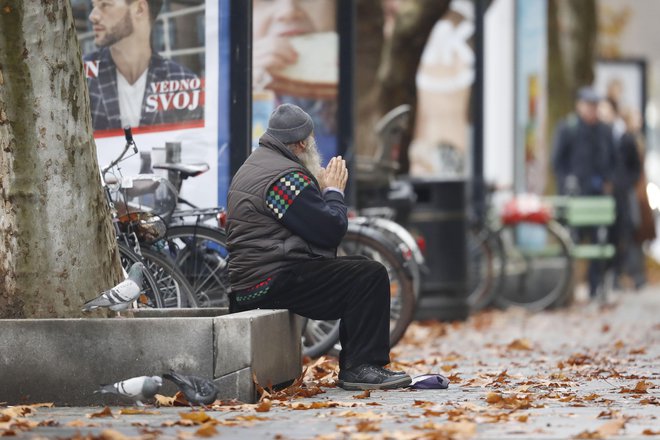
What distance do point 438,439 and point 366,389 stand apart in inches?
83.7

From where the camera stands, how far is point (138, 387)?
7.42 metres

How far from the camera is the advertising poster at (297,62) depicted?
10984mm

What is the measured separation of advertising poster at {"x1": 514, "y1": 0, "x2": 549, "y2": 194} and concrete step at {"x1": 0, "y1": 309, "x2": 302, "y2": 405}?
12.5m

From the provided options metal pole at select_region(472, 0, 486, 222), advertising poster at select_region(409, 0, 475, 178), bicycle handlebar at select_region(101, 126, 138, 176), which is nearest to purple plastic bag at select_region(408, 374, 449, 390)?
bicycle handlebar at select_region(101, 126, 138, 176)

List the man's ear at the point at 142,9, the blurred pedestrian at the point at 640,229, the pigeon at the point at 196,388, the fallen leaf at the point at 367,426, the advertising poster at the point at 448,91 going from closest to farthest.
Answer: the fallen leaf at the point at 367,426, the pigeon at the point at 196,388, the man's ear at the point at 142,9, the advertising poster at the point at 448,91, the blurred pedestrian at the point at 640,229

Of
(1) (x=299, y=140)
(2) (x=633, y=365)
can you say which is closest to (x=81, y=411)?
(1) (x=299, y=140)

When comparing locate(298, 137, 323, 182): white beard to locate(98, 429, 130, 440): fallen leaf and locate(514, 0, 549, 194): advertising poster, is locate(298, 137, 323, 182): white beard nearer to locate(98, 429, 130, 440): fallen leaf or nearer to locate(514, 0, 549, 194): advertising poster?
locate(98, 429, 130, 440): fallen leaf

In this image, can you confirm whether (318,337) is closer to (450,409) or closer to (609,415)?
(450,409)

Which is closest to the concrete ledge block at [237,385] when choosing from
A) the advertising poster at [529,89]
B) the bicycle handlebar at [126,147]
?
the bicycle handlebar at [126,147]

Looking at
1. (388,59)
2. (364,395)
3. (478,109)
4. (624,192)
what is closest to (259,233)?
(364,395)

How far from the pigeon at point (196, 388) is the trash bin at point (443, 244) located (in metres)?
7.61

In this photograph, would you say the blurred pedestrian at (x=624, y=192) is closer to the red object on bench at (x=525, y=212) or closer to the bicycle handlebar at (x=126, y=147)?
the red object on bench at (x=525, y=212)

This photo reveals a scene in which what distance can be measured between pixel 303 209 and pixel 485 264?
8.41 m


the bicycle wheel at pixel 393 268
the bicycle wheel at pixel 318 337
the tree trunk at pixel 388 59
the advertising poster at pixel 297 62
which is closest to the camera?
the bicycle wheel at pixel 318 337
